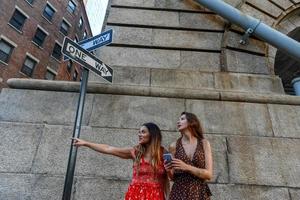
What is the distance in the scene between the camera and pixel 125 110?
4883mm

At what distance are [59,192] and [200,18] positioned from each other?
5322 mm

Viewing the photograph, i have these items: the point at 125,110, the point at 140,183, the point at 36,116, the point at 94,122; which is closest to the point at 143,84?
the point at 125,110

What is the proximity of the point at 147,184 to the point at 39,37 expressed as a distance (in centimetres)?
2771

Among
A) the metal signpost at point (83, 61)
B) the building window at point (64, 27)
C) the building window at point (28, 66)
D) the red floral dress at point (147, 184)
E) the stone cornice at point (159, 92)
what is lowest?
the red floral dress at point (147, 184)

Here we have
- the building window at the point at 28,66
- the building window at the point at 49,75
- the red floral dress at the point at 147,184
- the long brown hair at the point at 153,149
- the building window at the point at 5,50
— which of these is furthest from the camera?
the building window at the point at 49,75

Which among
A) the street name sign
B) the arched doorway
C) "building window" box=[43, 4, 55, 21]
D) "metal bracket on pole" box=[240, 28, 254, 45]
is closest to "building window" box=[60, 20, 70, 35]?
"building window" box=[43, 4, 55, 21]

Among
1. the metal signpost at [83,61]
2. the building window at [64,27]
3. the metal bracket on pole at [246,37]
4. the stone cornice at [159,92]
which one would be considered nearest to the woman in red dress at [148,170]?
the metal signpost at [83,61]

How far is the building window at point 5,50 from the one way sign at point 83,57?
72.2 ft

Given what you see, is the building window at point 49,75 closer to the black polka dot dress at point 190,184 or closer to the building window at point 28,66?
the building window at point 28,66

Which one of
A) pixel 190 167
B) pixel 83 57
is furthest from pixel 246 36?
pixel 190 167

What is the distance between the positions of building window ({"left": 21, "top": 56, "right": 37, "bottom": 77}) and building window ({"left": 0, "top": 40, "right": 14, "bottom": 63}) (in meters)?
1.86

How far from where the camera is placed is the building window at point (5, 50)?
877 inches

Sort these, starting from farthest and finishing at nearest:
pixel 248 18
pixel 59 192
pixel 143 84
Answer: pixel 248 18 → pixel 143 84 → pixel 59 192

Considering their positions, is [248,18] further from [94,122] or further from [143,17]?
[94,122]
